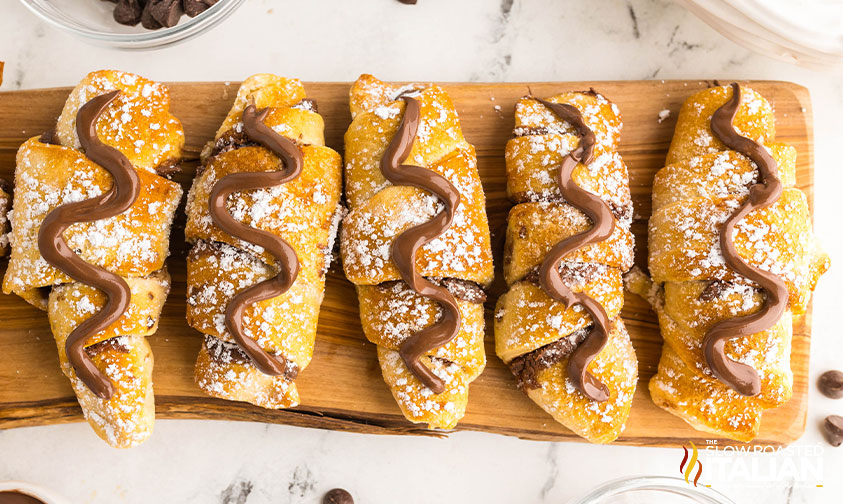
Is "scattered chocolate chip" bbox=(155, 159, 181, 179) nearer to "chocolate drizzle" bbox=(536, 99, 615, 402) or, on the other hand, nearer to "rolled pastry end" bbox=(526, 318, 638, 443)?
"chocolate drizzle" bbox=(536, 99, 615, 402)

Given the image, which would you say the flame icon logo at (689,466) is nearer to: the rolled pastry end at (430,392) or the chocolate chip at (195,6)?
the rolled pastry end at (430,392)

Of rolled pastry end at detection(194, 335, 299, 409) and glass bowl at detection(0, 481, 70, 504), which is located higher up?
rolled pastry end at detection(194, 335, 299, 409)

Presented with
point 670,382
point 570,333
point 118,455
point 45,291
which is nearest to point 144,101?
point 45,291

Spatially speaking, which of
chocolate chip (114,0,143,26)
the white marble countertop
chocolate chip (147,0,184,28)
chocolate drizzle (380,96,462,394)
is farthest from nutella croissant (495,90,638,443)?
chocolate chip (114,0,143,26)

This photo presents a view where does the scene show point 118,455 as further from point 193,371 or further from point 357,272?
point 357,272

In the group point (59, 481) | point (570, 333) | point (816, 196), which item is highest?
point (816, 196)

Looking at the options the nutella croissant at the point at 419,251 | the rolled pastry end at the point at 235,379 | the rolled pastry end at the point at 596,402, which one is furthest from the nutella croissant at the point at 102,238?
the rolled pastry end at the point at 596,402

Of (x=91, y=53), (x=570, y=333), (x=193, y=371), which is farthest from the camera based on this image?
(x=91, y=53)
